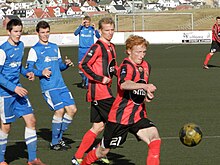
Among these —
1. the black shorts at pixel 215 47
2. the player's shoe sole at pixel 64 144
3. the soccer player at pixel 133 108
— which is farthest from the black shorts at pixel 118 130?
the black shorts at pixel 215 47

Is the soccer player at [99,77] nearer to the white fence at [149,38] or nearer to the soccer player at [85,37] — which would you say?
the soccer player at [85,37]

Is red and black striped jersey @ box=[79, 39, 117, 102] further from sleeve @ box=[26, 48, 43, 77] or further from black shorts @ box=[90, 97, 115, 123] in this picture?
sleeve @ box=[26, 48, 43, 77]

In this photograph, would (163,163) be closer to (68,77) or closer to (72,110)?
(72,110)

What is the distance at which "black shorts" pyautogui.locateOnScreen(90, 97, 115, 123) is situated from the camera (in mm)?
8609

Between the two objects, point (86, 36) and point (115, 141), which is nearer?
point (115, 141)

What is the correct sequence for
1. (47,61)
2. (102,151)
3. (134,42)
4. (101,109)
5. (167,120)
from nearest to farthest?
1. (134,42)
2. (102,151)
3. (101,109)
4. (47,61)
5. (167,120)

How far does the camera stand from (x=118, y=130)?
7.36m

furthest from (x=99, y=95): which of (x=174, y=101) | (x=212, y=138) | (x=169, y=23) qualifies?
(x=169, y=23)

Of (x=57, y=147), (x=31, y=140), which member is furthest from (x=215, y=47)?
(x=31, y=140)

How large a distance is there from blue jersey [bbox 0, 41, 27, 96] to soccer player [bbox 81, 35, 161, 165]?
1.70m

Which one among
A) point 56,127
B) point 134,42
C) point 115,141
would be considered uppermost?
point 134,42

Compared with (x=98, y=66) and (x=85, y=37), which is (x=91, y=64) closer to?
(x=98, y=66)

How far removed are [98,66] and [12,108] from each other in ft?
4.49

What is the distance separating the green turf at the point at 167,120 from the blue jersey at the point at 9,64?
127cm
